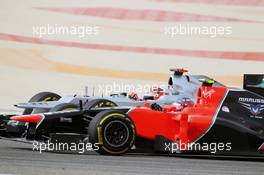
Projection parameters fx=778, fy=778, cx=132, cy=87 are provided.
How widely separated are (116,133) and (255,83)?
2441mm

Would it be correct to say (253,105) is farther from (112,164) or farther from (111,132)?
(112,164)

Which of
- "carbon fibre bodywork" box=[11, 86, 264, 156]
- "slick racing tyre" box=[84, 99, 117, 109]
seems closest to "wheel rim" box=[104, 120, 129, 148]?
"carbon fibre bodywork" box=[11, 86, 264, 156]

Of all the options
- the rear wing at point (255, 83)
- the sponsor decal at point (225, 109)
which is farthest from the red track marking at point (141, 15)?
the sponsor decal at point (225, 109)

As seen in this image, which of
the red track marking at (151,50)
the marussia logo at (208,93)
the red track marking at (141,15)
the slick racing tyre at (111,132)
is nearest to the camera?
the slick racing tyre at (111,132)

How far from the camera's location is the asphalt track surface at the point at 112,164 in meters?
8.69

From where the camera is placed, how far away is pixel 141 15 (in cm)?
1772

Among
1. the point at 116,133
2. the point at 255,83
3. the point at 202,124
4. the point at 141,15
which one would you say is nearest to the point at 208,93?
the point at 202,124

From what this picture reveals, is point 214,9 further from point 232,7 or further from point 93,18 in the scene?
point 93,18

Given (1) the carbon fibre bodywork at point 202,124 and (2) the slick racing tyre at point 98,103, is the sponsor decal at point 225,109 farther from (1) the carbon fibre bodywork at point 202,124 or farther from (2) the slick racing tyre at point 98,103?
(2) the slick racing tyre at point 98,103

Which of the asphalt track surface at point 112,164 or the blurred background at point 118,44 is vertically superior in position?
the blurred background at point 118,44

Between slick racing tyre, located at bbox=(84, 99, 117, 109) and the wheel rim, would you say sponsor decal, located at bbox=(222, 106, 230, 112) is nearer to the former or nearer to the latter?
the wheel rim

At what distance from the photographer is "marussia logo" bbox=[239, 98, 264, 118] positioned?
37.9ft

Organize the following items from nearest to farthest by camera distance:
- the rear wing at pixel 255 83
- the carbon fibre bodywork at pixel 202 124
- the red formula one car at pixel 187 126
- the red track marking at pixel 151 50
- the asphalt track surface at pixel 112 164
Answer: the asphalt track surface at pixel 112 164 < the red formula one car at pixel 187 126 < the carbon fibre bodywork at pixel 202 124 < the rear wing at pixel 255 83 < the red track marking at pixel 151 50

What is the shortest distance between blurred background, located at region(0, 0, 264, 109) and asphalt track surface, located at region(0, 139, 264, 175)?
6.13 m
